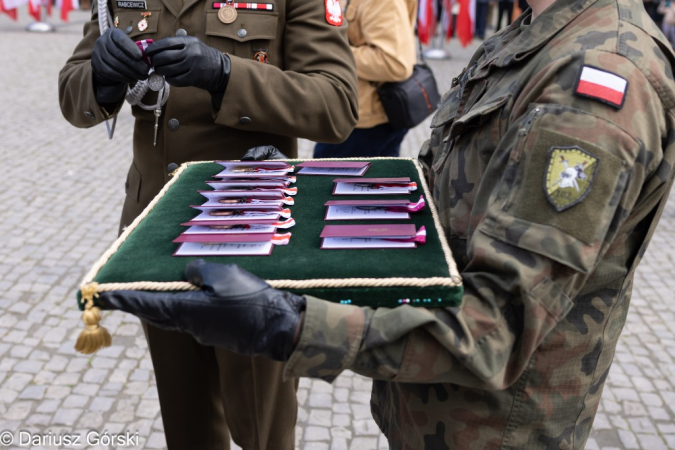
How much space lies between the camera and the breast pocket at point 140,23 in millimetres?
2016

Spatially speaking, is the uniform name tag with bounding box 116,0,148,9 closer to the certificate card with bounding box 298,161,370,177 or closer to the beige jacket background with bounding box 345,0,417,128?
the certificate card with bounding box 298,161,370,177

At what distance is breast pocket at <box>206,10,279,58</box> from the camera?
199 cm

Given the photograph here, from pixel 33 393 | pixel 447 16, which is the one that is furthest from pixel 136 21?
pixel 447 16

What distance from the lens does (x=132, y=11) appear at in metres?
2.04

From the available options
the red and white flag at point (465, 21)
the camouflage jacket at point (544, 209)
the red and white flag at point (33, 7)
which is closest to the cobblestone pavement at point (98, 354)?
the camouflage jacket at point (544, 209)

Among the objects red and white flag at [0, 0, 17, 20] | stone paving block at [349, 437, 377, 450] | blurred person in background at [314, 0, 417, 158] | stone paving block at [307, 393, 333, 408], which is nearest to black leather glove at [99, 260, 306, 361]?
stone paving block at [349, 437, 377, 450]

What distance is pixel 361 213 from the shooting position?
4.61 ft

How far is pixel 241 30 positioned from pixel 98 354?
6.65 feet

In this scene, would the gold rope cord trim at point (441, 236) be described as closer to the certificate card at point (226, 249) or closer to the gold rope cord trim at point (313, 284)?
the gold rope cord trim at point (313, 284)

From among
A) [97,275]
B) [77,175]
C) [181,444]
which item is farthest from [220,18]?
[77,175]

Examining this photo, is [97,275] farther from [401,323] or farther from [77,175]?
[77,175]

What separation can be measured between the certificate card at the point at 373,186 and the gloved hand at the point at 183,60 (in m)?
0.46

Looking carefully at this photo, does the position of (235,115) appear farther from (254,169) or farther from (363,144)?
(363,144)

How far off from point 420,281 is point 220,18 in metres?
1.24
